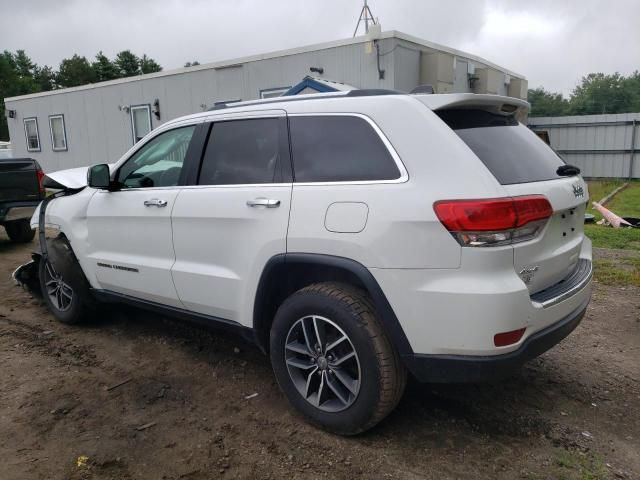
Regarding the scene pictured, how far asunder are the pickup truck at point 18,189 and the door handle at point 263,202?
247 inches

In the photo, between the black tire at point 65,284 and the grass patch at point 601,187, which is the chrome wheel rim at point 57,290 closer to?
the black tire at point 65,284

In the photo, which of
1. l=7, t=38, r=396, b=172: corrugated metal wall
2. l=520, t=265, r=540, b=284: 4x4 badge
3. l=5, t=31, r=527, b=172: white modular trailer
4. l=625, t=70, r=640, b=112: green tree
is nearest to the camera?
l=520, t=265, r=540, b=284: 4x4 badge

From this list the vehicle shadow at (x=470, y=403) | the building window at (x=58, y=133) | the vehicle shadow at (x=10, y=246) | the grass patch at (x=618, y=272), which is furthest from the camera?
the building window at (x=58, y=133)

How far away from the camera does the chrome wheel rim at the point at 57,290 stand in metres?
4.78

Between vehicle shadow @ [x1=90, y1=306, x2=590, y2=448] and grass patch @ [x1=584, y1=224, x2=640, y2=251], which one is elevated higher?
grass patch @ [x1=584, y1=224, x2=640, y2=251]

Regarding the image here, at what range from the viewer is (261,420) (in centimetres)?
315

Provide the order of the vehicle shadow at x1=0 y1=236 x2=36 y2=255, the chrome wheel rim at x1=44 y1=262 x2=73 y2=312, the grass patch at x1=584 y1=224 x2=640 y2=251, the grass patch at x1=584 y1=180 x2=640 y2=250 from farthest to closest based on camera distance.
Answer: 1. the vehicle shadow at x1=0 y1=236 x2=36 y2=255
2. the grass patch at x1=584 y1=180 x2=640 y2=250
3. the grass patch at x1=584 y1=224 x2=640 y2=251
4. the chrome wheel rim at x1=44 y1=262 x2=73 y2=312

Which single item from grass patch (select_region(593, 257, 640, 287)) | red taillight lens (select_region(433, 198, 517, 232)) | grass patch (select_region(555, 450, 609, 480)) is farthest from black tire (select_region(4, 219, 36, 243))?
grass patch (select_region(555, 450, 609, 480))

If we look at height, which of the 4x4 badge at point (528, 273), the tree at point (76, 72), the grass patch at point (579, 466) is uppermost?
the tree at point (76, 72)

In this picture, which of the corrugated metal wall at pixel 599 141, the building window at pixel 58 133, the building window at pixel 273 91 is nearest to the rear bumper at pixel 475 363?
the building window at pixel 273 91

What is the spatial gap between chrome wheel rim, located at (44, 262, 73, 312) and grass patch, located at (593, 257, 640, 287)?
5417 mm

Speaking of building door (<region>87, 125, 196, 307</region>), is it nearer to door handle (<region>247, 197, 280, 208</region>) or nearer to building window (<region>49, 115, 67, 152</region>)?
door handle (<region>247, 197, 280, 208</region>)

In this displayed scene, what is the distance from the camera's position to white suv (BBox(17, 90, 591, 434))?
8.05ft

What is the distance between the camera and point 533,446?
282cm
